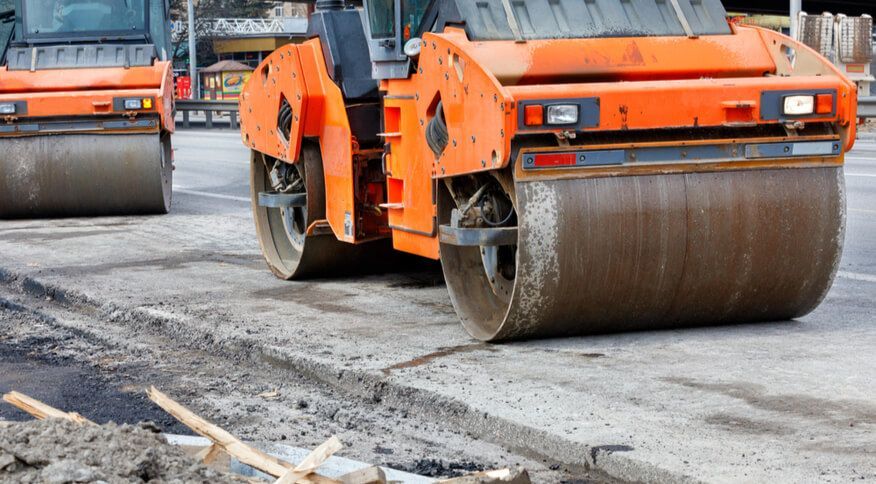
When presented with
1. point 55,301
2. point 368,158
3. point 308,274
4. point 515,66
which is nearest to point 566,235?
point 515,66

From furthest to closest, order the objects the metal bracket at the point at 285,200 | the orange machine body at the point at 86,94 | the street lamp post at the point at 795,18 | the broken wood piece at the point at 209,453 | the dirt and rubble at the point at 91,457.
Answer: the street lamp post at the point at 795,18 < the orange machine body at the point at 86,94 < the metal bracket at the point at 285,200 < the broken wood piece at the point at 209,453 < the dirt and rubble at the point at 91,457

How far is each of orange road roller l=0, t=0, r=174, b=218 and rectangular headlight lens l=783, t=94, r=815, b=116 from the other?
26.8ft

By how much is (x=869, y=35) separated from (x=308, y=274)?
17676 mm

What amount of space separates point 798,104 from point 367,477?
10.2 ft

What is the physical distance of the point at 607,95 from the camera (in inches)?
238

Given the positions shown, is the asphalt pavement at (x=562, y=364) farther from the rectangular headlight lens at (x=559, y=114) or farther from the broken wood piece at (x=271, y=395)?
the rectangular headlight lens at (x=559, y=114)

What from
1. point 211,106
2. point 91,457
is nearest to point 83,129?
point 91,457

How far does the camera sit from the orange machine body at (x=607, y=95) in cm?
606

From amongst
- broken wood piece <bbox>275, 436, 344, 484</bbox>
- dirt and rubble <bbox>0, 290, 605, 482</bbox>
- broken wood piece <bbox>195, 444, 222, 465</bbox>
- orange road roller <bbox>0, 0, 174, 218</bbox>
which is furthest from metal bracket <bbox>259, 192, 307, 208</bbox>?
broken wood piece <bbox>275, 436, 344, 484</bbox>

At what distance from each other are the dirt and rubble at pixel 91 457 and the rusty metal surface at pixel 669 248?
7.65 feet

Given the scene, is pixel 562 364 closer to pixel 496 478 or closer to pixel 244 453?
pixel 496 478

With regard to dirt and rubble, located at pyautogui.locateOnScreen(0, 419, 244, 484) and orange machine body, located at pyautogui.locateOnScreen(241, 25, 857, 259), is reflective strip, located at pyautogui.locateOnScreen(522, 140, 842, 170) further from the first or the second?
dirt and rubble, located at pyautogui.locateOnScreen(0, 419, 244, 484)

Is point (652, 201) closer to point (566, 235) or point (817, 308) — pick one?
point (566, 235)

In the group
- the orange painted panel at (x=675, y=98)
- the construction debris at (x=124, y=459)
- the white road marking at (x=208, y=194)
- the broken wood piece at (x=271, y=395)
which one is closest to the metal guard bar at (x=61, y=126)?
the white road marking at (x=208, y=194)
